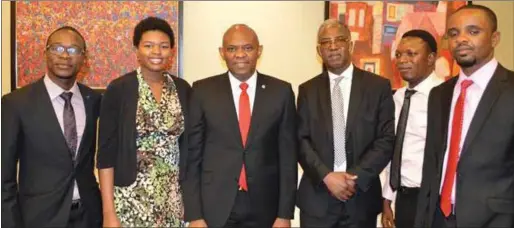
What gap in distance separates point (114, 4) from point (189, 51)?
0.68 m

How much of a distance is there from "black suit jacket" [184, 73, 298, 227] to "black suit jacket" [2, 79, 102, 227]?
26.6 inches

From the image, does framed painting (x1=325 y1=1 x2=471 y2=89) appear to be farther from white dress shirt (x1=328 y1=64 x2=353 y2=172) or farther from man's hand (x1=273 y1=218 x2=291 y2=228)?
man's hand (x1=273 y1=218 x2=291 y2=228)

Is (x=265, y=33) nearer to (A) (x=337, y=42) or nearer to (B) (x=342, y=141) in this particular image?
(A) (x=337, y=42)

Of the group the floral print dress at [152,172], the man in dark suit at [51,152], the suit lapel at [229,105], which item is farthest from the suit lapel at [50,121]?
the suit lapel at [229,105]

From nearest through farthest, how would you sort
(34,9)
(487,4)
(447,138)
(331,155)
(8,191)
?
(447,138) < (8,191) < (331,155) < (34,9) < (487,4)

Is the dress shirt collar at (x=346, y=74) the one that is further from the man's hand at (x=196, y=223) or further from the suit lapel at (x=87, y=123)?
the suit lapel at (x=87, y=123)

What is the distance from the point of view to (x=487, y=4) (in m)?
4.28

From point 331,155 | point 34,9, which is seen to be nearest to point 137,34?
point 331,155

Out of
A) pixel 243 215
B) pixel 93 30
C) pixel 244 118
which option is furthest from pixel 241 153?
pixel 93 30

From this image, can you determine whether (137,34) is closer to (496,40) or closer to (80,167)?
(80,167)

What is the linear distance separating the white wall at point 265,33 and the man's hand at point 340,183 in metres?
1.44

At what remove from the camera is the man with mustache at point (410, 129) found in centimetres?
310

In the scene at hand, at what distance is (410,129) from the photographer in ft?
10.3

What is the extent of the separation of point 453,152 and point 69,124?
2.00 m
